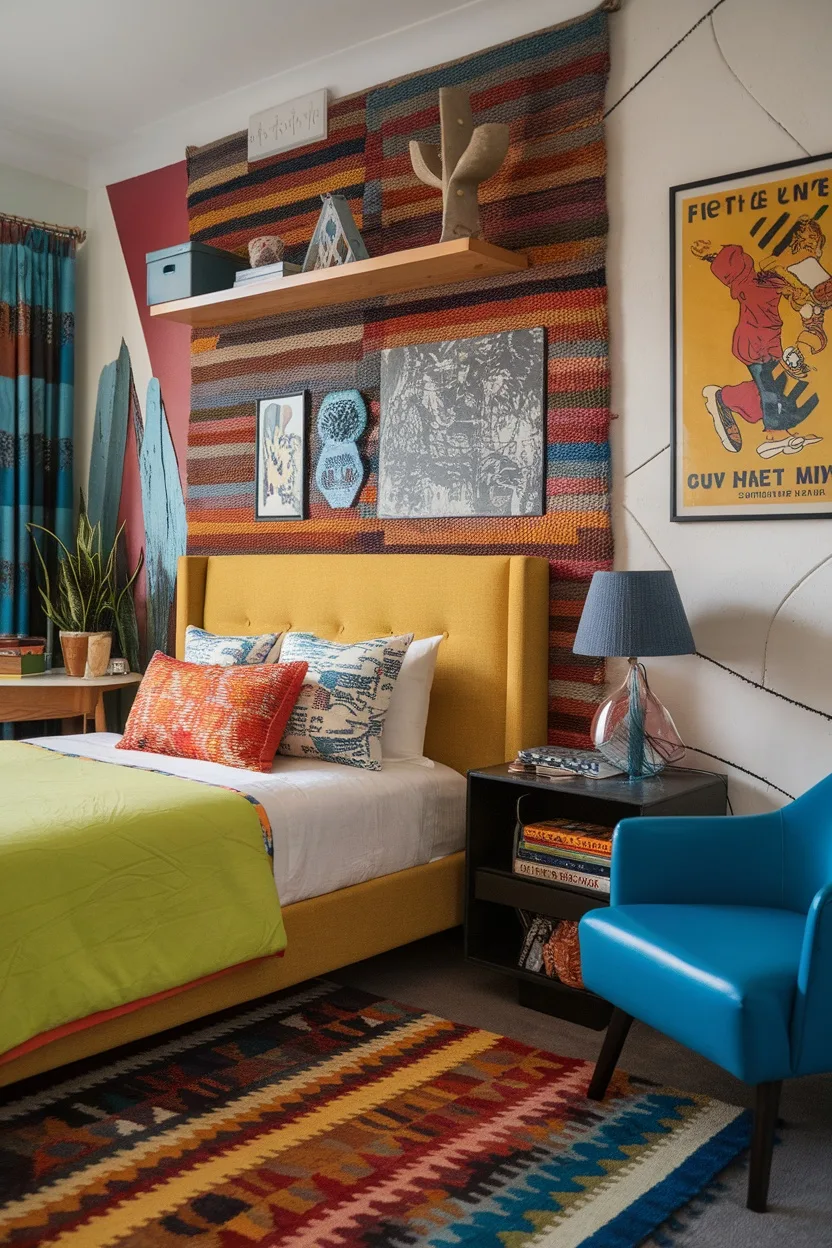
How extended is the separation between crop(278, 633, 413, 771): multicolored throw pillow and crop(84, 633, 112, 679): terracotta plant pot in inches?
52.6

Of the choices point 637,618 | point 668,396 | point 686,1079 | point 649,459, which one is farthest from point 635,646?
point 686,1079

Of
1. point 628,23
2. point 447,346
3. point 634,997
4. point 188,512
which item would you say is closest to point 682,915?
point 634,997

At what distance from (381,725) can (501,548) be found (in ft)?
2.15

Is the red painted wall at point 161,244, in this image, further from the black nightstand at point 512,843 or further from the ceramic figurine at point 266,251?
the black nightstand at point 512,843

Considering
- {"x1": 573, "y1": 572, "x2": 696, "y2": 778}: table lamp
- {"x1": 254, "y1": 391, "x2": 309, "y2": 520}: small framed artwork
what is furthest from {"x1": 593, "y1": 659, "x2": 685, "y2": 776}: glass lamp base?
{"x1": 254, "y1": 391, "x2": 309, "y2": 520}: small framed artwork

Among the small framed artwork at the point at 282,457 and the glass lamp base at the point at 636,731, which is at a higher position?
the small framed artwork at the point at 282,457

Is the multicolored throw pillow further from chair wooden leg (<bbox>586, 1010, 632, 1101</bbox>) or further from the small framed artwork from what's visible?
chair wooden leg (<bbox>586, 1010, 632, 1101</bbox>)

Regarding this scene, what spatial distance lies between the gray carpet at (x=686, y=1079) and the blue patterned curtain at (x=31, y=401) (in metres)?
2.34

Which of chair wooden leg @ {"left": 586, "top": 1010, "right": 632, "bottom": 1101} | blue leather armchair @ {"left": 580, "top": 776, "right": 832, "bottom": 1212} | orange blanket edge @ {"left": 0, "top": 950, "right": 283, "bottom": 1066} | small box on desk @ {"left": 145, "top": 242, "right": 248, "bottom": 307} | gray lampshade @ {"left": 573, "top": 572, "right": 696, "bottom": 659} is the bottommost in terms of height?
chair wooden leg @ {"left": 586, "top": 1010, "right": 632, "bottom": 1101}

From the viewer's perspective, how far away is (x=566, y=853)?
275cm

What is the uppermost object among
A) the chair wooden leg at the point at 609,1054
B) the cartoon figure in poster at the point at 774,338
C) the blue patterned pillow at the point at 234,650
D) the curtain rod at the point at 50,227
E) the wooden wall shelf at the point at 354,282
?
the curtain rod at the point at 50,227

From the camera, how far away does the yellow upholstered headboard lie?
125 inches

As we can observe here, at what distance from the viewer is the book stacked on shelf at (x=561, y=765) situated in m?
2.82

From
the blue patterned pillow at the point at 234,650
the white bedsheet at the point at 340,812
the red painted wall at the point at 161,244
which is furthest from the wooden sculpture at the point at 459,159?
the white bedsheet at the point at 340,812
